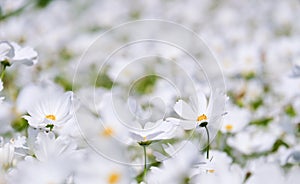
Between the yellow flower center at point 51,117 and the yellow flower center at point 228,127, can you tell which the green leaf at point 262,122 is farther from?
the yellow flower center at point 51,117

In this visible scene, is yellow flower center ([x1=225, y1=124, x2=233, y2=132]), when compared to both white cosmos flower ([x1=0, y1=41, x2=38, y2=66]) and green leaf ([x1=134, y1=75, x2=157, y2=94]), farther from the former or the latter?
green leaf ([x1=134, y1=75, x2=157, y2=94])

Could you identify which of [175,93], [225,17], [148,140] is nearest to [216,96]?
[148,140]

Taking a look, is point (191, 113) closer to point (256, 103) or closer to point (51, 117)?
Result: point (51, 117)

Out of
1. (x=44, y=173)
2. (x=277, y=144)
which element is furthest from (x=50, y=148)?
(x=277, y=144)

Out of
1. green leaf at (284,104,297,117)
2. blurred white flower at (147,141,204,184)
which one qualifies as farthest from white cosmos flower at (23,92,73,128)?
green leaf at (284,104,297,117)

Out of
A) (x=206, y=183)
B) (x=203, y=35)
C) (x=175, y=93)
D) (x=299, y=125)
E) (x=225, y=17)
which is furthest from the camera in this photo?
(x=225, y=17)

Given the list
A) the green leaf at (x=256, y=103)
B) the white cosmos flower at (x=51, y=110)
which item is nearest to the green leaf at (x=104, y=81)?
the green leaf at (x=256, y=103)

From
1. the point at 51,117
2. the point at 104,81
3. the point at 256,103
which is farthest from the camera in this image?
the point at 104,81

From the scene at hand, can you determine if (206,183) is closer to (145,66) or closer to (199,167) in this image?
(199,167)
